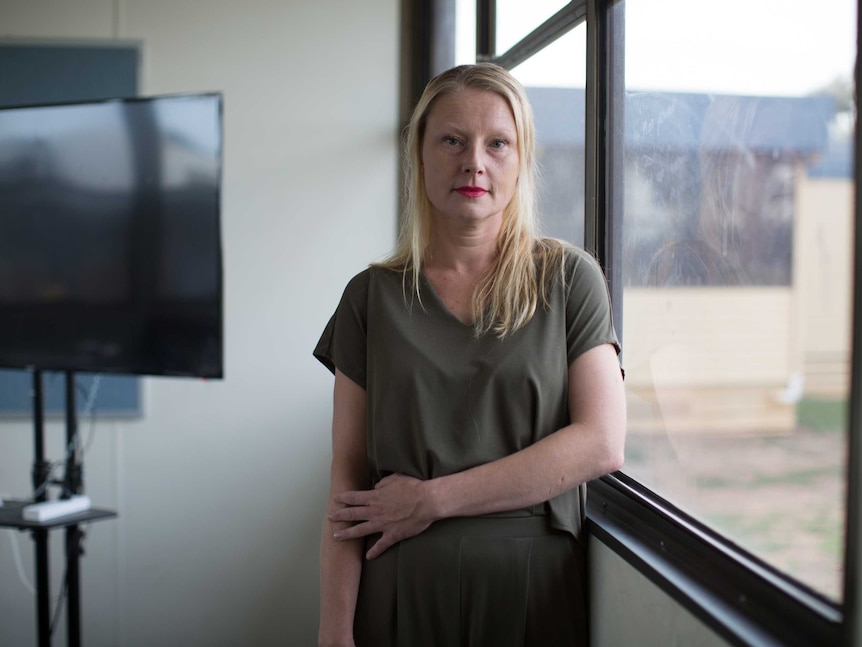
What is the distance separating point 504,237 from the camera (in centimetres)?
142

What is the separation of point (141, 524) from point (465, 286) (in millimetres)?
2229

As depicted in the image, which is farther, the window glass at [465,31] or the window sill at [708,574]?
the window glass at [465,31]

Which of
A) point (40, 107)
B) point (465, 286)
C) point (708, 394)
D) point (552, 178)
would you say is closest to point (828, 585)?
point (708, 394)

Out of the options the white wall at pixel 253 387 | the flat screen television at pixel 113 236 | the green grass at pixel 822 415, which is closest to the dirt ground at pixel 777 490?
the green grass at pixel 822 415

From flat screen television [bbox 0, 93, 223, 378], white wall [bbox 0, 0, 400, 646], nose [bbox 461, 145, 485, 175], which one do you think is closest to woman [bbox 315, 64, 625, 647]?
nose [bbox 461, 145, 485, 175]

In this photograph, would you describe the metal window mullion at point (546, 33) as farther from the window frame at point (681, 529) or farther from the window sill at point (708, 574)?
the window sill at point (708, 574)

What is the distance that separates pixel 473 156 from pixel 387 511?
56cm

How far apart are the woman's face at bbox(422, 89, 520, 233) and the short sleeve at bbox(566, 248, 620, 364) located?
6.4 inches

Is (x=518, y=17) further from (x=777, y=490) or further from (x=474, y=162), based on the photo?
(x=777, y=490)

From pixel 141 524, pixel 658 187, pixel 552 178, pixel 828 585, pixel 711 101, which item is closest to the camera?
pixel 828 585

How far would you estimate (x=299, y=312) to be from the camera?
3.19m

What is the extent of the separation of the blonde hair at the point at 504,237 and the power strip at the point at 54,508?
1396mm

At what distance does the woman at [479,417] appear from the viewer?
1298 millimetres

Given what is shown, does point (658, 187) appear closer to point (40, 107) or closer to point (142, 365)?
point (142, 365)
